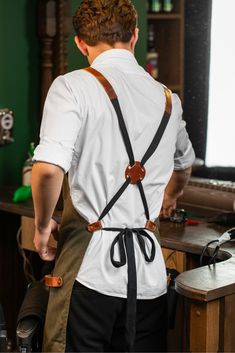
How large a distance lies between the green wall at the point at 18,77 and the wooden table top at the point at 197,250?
17 cm

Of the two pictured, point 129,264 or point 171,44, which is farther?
point 171,44

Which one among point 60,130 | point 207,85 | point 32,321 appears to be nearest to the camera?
point 60,130

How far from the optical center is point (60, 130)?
2.14 metres

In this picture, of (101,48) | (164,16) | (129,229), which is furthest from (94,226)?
(164,16)

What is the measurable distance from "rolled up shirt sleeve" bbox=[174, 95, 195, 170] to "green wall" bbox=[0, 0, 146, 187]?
4.48ft

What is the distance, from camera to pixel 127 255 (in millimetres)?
2305

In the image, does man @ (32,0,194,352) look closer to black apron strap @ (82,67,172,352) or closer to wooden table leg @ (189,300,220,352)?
black apron strap @ (82,67,172,352)

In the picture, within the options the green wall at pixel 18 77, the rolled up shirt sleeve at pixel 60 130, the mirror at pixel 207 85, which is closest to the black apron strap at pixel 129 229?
the rolled up shirt sleeve at pixel 60 130

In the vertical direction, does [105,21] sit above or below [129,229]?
above

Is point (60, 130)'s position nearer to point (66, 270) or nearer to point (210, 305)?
point (66, 270)

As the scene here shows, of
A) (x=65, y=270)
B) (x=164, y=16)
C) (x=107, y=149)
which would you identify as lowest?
(x=65, y=270)

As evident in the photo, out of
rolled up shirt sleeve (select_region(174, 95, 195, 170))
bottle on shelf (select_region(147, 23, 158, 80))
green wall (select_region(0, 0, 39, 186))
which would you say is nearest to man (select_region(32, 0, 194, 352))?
rolled up shirt sleeve (select_region(174, 95, 195, 170))

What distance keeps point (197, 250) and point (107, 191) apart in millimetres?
623

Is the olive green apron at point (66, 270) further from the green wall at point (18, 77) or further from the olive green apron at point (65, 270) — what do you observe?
the green wall at point (18, 77)
